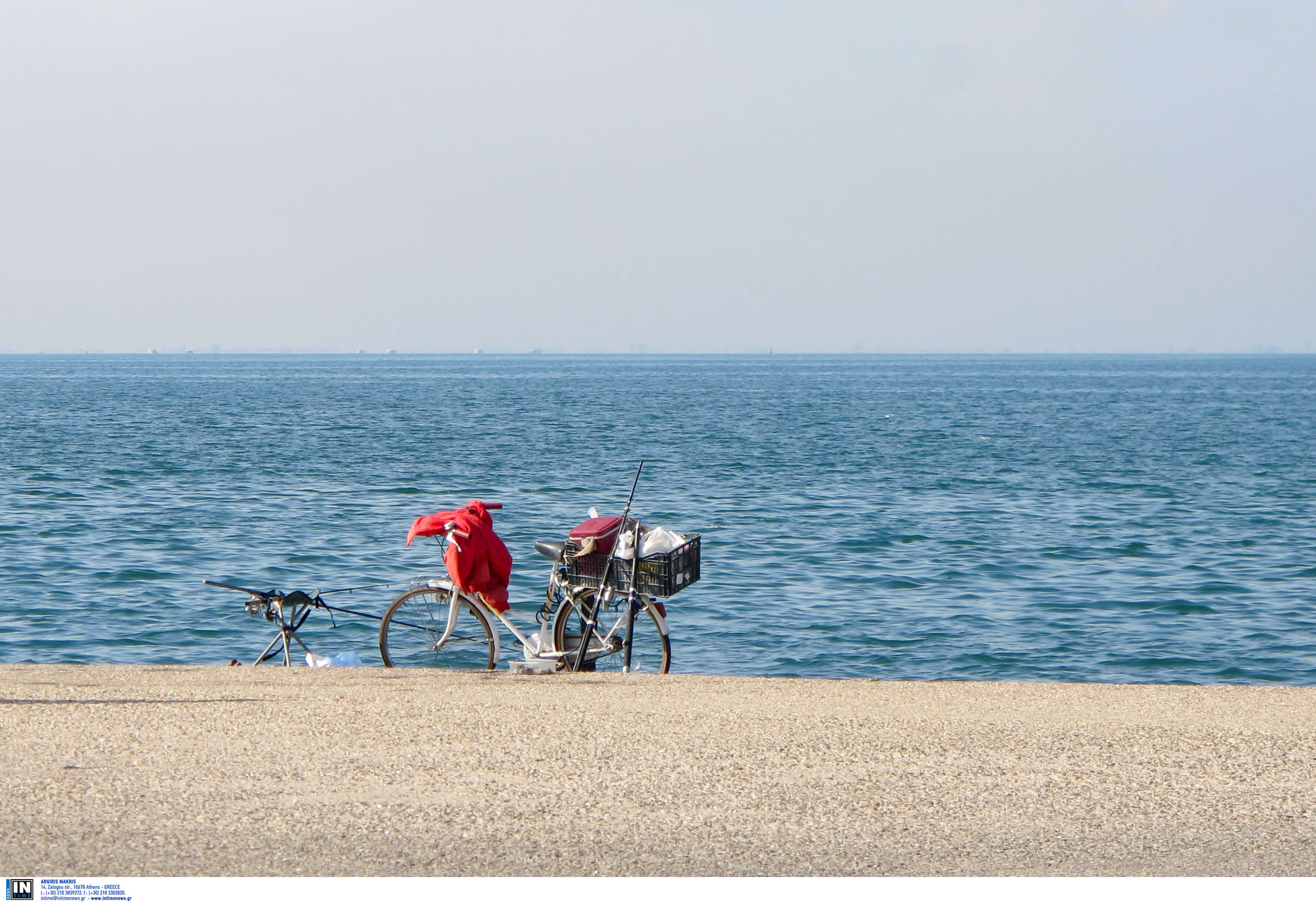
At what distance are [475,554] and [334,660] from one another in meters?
1.71

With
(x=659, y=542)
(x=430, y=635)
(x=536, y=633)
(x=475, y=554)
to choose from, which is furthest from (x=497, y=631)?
(x=659, y=542)

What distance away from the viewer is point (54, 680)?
8406mm

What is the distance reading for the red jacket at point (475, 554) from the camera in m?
9.05

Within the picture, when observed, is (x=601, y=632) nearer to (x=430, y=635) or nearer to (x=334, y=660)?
(x=430, y=635)

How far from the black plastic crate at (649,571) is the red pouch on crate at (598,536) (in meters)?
0.05

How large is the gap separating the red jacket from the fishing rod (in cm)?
60

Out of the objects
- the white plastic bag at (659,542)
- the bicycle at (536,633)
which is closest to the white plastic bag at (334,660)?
the bicycle at (536,633)

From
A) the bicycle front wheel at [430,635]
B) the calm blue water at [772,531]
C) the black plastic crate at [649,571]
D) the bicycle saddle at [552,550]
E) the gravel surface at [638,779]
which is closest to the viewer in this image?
the gravel surface at [638,779]

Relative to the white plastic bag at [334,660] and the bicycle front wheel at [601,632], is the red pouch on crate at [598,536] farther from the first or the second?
the white plastic bag at [334,660]

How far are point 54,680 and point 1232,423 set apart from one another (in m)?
60.6

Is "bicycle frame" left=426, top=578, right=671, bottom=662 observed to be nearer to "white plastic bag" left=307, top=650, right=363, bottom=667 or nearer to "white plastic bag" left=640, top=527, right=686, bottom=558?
"white plastic bag" left=640, top=527, right=686, bottom=558

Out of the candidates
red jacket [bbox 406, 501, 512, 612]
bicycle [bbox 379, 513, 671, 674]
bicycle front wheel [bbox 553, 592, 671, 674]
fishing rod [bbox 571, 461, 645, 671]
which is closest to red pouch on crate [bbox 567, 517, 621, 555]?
fishing rod [bbox 571, 461, 645, 671]

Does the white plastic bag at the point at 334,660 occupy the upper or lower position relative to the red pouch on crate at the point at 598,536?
lower

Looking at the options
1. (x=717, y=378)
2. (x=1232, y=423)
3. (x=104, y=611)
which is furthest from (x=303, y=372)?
(x=104, y=611)
